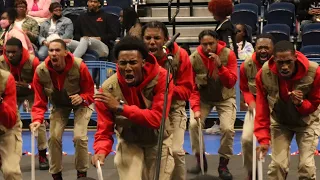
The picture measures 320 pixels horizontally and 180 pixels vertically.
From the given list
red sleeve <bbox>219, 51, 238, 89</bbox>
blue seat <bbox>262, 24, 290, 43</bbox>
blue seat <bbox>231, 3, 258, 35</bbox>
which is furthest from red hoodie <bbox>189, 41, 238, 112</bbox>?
blue seat <bbox>231, 3, 258, 35</bbox>

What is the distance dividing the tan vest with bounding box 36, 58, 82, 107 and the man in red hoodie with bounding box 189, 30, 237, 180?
4.80 feet

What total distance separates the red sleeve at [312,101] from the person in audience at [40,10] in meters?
8.89

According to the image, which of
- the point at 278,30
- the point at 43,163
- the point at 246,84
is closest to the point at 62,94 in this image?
the point at 43,163

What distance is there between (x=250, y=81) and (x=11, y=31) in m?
5.96

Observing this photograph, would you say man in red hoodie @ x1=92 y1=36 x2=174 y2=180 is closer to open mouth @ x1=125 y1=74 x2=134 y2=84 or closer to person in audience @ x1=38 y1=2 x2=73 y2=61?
open mouth @ x1=125 y1=74 x2=134 y2=84

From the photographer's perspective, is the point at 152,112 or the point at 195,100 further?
the point at 195,100

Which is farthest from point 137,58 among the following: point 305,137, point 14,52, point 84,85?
point 14,52

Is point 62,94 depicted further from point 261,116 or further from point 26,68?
point 261,116

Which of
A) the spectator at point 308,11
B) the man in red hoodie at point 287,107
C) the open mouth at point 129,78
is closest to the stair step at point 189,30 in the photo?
the spectator at point 308,11

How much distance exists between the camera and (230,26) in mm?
11719

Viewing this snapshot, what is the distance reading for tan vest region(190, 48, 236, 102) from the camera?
10.5m

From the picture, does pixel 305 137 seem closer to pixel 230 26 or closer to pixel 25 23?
pixel 230 26

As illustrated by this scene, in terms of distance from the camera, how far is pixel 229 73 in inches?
403

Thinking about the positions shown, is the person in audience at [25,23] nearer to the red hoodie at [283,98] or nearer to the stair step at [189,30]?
the stair step at [189,30]
